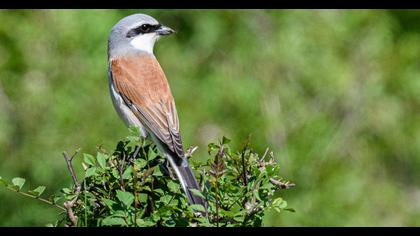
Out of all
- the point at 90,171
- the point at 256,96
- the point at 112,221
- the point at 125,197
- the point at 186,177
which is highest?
the point at 256,96

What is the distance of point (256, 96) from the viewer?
28.7 ft

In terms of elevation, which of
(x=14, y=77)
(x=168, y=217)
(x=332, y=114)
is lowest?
A: (x=168, y=217)

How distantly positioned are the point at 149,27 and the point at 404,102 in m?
4.99

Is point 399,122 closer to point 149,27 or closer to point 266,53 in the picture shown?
point 266,53

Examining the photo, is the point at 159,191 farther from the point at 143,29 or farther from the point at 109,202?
the point at 143,29

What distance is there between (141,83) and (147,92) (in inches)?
4.5

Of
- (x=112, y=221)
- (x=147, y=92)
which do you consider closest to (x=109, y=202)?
(x=112, y=221)

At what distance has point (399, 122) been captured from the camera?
9914 millimetres

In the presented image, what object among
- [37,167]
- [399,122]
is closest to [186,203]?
[37,167]

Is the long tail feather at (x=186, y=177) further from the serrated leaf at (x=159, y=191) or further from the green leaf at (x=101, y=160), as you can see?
the green leaf at (x=101, y=160)

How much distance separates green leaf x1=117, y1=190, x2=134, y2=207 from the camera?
116 inches

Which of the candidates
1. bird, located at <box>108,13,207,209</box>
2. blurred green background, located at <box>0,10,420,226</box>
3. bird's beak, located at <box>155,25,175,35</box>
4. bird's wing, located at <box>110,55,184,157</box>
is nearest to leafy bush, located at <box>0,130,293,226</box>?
bird, located at <box>108,13,207,209</box>

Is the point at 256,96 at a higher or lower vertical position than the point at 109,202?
higher

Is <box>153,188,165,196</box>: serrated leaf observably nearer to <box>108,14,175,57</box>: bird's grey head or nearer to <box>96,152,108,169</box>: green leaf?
<box>96,152,108,169</box>: green leaf
